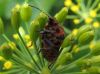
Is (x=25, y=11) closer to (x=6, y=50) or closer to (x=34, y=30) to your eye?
(x=34, y=30)

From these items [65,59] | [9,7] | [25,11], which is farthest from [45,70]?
[9,7]

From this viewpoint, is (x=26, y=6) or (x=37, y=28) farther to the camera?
(x=26, y=6)

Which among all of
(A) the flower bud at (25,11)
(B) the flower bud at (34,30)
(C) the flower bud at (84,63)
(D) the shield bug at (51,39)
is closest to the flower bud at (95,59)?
(C) the flower bud at (84,63)

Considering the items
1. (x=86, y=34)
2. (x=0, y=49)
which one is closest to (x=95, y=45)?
(x=86, y=34)

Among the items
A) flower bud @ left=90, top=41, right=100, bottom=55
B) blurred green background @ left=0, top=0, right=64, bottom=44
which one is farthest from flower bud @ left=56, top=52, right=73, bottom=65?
blurred green background @ left=0, top=0, right=64, bottom=44

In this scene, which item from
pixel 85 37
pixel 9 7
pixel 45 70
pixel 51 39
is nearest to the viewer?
pixel 51 39

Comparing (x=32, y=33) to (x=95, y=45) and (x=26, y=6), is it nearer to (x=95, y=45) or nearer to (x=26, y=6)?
(x=26, y=6)

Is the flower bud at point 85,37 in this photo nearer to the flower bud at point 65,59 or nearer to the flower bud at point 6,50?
the flower bud at point 65,59

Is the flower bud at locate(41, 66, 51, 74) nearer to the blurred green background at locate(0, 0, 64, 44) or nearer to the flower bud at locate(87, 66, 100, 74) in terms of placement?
the flower bud at locate(87, 66, 100, 74)
